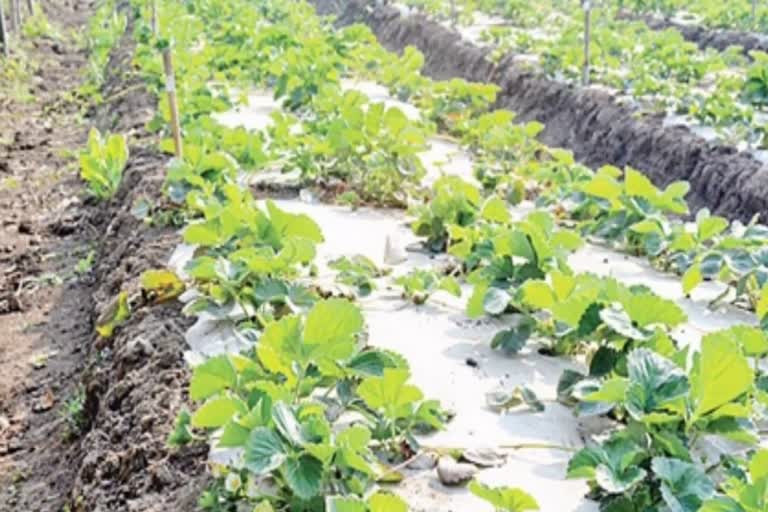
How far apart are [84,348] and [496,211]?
254 cm

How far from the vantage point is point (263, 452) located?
8.81 ft

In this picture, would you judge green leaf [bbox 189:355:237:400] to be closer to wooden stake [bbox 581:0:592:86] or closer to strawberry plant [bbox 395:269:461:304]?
strawberry plant [bbox 395:269:461:304]

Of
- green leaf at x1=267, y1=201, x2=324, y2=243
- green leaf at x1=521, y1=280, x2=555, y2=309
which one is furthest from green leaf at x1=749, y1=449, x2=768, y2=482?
green leaf at x1=267, y1=201, x2=324, y2=243

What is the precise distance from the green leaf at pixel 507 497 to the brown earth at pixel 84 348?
3.34 ft

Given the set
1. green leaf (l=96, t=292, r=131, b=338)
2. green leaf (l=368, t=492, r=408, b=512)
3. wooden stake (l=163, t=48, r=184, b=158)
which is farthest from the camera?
wooden stake (l=163, t=48, r=184, b=158)

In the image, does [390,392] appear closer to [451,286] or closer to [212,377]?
[212,377]

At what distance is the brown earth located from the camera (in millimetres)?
3693

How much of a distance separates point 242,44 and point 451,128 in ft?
16.0

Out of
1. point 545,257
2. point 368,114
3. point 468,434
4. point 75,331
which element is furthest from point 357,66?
point 468,434

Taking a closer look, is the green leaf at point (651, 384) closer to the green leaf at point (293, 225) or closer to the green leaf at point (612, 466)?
the green leaf at point (612, 466)

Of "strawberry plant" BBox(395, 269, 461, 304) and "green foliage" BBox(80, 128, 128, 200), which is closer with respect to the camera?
"strawberry plant" BBox(395, 269, 461, 304)

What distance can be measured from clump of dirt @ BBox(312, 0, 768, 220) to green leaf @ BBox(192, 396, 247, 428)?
233 inches

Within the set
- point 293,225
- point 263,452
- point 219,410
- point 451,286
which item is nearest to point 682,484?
point 263,452

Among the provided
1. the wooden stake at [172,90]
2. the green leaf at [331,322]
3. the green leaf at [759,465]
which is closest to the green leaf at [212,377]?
the green leaf at [331,322]
